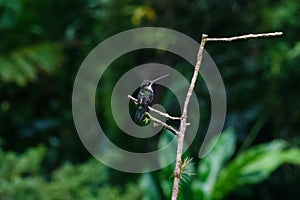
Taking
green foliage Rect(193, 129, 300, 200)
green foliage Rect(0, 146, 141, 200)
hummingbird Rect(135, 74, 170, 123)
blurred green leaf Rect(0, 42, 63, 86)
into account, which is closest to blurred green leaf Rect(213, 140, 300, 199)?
green foliage Rect(193, 129, 300, 200)

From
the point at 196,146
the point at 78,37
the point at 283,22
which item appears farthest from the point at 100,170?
the point at 283,22

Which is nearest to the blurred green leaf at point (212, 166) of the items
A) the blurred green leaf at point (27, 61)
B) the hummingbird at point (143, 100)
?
the blurred green leaf at point (27, 61)

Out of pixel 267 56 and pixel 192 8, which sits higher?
pixel 192 8

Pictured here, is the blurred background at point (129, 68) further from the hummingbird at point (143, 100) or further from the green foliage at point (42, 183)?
the hummingbird at point (143, 100)

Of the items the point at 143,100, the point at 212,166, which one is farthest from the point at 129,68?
the point at 143,100

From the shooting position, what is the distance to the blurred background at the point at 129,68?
2.12 m

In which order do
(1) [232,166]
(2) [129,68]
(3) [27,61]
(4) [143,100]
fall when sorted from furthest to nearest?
(2) [129,68] < (3) [27,61] < (1) [232,166] < (4) [143,100]

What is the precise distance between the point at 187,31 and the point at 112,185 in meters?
0.69

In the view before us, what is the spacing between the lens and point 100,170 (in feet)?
6.97

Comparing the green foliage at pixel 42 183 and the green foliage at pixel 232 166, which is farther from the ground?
the green foliage at pixel 42 183

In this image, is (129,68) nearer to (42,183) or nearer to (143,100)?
(42,183)

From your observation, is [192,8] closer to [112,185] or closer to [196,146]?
[196,146]

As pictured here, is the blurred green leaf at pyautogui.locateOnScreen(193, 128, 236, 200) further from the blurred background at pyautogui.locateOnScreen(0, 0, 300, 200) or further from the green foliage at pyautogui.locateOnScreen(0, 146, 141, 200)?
the green foliage at pyautogui.locateOnScreen(0, 146, 141, 200)

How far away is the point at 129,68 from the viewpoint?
242 centimetres
